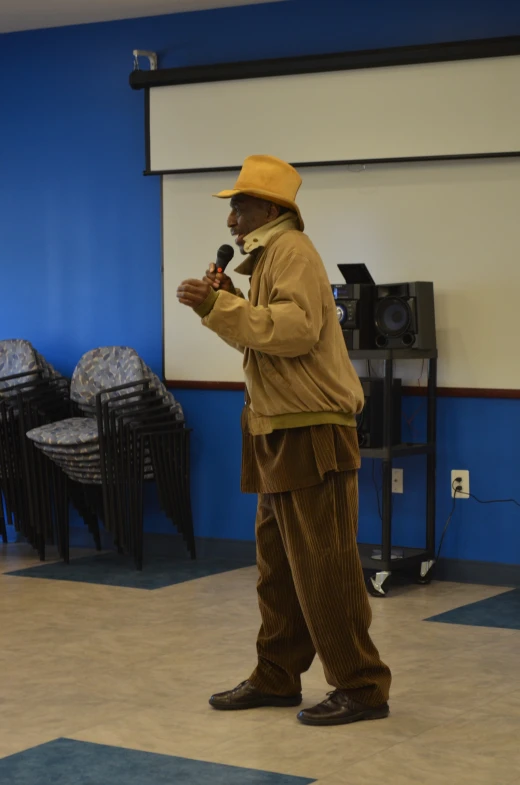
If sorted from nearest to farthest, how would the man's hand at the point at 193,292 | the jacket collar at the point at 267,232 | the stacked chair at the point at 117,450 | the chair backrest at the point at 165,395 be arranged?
the man's hand at the point at 193,292, the jacket collar at the point at 267,232, the stacked chair at the point at 117,450, the chair backrest at the point at 165,395

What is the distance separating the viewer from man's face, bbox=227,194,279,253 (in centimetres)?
319

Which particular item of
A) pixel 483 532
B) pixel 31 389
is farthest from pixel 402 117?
pixel 31 389

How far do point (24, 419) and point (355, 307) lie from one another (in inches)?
67.1

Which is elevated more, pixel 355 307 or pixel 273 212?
pixel 273 212

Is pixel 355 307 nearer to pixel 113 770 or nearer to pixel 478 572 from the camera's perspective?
pixel 478 572

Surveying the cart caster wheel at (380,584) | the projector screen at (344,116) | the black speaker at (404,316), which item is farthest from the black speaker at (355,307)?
the cart caster wheel at (380,584)

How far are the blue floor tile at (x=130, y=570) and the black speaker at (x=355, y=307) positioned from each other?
1.25m

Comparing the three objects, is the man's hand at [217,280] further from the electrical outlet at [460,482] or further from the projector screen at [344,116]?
the electrical outlet at [460,482]

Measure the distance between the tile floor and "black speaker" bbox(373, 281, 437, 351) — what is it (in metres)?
1.04

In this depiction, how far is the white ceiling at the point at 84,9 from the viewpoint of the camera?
225 inches

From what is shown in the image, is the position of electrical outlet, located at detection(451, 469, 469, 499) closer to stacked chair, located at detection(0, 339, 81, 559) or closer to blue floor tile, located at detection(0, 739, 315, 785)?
stacked chair, located at detection(0, 339, 81, 559)

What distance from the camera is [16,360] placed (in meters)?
5.99

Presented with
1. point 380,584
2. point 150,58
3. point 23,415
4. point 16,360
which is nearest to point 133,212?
point 150,58

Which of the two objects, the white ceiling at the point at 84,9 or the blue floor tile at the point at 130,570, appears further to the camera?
the white ceiling at the point at 84,9
